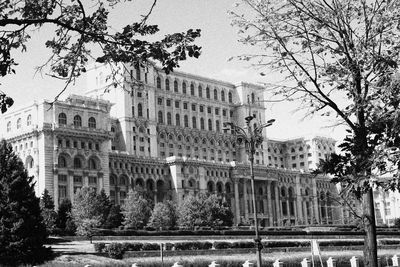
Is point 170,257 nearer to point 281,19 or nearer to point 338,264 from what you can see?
point 338,264

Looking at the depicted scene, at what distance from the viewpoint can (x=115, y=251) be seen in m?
45.6

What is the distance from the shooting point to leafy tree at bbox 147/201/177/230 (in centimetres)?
8500

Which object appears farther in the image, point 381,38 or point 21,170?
point 21,170

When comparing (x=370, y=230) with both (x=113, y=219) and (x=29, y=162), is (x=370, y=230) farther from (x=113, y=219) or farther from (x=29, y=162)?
(x=29, y=162)

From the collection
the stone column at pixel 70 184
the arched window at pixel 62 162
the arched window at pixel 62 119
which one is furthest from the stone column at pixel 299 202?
the arched window at pixel 62 119

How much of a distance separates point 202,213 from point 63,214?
19201 millimetres

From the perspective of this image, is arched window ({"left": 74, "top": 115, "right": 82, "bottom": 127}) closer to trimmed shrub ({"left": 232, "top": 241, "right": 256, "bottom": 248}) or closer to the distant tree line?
the distant tree line

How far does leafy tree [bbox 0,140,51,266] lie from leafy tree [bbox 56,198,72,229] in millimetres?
31259

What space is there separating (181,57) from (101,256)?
1460 inches

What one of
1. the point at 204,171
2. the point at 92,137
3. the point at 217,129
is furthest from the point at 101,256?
the point at 217,129

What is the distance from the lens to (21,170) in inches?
1823

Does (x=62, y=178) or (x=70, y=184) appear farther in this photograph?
(x=70, y=184)

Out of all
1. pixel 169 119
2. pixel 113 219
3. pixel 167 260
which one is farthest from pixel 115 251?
pixel 169 119

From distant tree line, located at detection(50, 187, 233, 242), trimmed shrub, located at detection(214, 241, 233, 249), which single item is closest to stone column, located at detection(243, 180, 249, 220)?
distant tree line, located at detection(50, 187, 233, 242)
